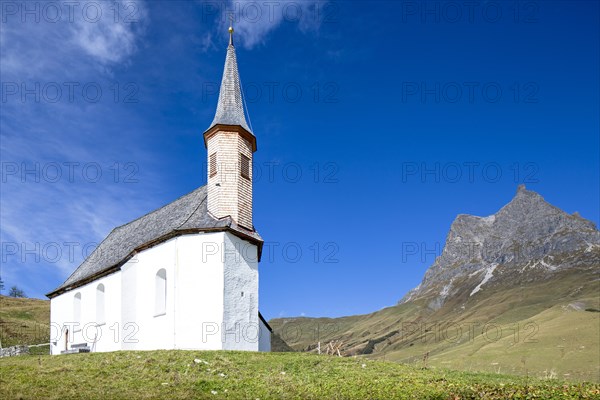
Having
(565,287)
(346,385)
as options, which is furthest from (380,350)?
(346,385)

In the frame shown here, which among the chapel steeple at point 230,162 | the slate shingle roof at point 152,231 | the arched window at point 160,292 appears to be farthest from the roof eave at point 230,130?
the arched window at point 160,292

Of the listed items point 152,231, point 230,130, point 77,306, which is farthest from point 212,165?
point 77,306

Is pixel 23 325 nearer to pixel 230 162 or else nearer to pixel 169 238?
pixel 169 238

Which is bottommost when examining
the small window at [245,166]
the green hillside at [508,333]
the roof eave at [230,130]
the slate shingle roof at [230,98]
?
the green hillside at [508,333]

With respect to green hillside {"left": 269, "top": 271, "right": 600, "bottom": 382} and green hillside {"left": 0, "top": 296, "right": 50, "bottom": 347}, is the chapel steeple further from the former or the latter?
green hillside {"left": 0, "top": 296, "right": 50, "bottom": 347}

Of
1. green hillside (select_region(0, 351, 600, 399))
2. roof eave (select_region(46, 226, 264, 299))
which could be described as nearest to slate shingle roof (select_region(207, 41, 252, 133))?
roof eave (select_region(46, 226, 264, 299))

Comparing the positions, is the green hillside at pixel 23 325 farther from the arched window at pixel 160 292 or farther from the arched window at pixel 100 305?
the arched window at pixel 160 292

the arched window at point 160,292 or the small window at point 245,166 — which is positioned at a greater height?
the small window at point 245,166

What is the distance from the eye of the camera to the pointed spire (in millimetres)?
31438

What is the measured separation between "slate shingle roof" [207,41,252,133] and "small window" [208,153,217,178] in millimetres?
1855

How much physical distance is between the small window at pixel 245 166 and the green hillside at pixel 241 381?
11.7 metres

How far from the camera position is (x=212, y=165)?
101 ft

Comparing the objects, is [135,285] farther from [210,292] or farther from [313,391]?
[313,391]

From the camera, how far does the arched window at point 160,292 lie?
29.0m
